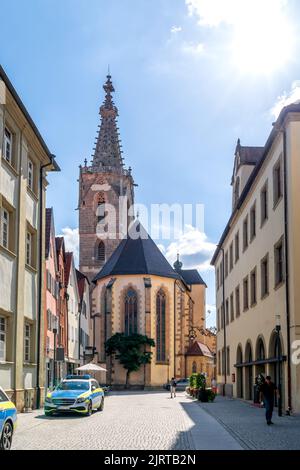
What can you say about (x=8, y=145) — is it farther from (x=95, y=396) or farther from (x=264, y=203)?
(x=264, y=203)

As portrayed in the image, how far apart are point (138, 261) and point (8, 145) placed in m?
46.6

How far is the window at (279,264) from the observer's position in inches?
980

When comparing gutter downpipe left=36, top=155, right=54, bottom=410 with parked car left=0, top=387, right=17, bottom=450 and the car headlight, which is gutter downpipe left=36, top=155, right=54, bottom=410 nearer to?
the car headlight

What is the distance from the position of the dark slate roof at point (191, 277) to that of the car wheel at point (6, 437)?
86.6 meters

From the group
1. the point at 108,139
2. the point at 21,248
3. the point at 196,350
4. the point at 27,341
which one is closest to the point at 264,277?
the point at 27,341

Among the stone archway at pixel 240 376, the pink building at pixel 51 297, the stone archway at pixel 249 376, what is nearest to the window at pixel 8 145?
the pink building at pixel 51 297

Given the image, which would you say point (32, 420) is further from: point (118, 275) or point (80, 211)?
point (80, 211)

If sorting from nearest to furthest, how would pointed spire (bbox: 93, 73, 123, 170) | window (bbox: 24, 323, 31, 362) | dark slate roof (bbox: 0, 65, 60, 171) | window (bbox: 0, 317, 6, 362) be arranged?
dark slate roof (bbox: 0, 65, 60, 171) < window (bbox: 0, 317, 6, 362) < window (bbox: 24, 323, 31, 362) < pointed spire (bbox: 93, 73, 123, 170)

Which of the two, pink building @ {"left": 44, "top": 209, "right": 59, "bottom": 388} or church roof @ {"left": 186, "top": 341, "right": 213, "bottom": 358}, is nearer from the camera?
pink building @ {"left": 44, "top": 209, "right": 59, "bottom": 388}

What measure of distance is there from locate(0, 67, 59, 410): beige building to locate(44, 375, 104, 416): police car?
123 cm

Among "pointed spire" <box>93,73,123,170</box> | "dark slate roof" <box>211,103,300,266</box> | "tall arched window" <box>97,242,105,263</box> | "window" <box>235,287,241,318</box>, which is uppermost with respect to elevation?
"pointed spire" <box>93,73,123,170</box>

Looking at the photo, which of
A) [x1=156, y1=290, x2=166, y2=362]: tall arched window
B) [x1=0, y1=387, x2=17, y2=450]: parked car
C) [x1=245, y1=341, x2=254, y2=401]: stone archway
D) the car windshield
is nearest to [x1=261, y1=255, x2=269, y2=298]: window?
Result: [x1=245, y1=341, x2=254, y2=401]: stone archway

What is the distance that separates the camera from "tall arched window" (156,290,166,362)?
66562 mm

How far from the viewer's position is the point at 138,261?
229 feet
